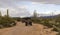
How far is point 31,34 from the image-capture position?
2569cm

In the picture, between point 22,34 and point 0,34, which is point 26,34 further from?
point 0,34

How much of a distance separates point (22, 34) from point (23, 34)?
0.15 m

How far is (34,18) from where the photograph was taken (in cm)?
7544

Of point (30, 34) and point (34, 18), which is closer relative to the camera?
point (30, 34)

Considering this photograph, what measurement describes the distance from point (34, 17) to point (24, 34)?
50597mm

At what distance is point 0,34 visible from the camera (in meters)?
25.2

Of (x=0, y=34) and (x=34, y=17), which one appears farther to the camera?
(x=34, y=17)

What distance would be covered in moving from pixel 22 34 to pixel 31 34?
1.11 m

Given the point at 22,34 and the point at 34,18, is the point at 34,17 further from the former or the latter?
the point at 22,34

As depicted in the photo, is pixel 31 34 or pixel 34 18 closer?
pixel 31 34

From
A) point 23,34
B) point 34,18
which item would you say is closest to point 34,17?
point 34,18

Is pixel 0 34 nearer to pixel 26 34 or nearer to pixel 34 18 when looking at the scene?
pixel 26 34

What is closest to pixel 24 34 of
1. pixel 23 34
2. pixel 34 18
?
pixel 23 34

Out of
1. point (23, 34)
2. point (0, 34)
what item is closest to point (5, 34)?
point (0, 34)
